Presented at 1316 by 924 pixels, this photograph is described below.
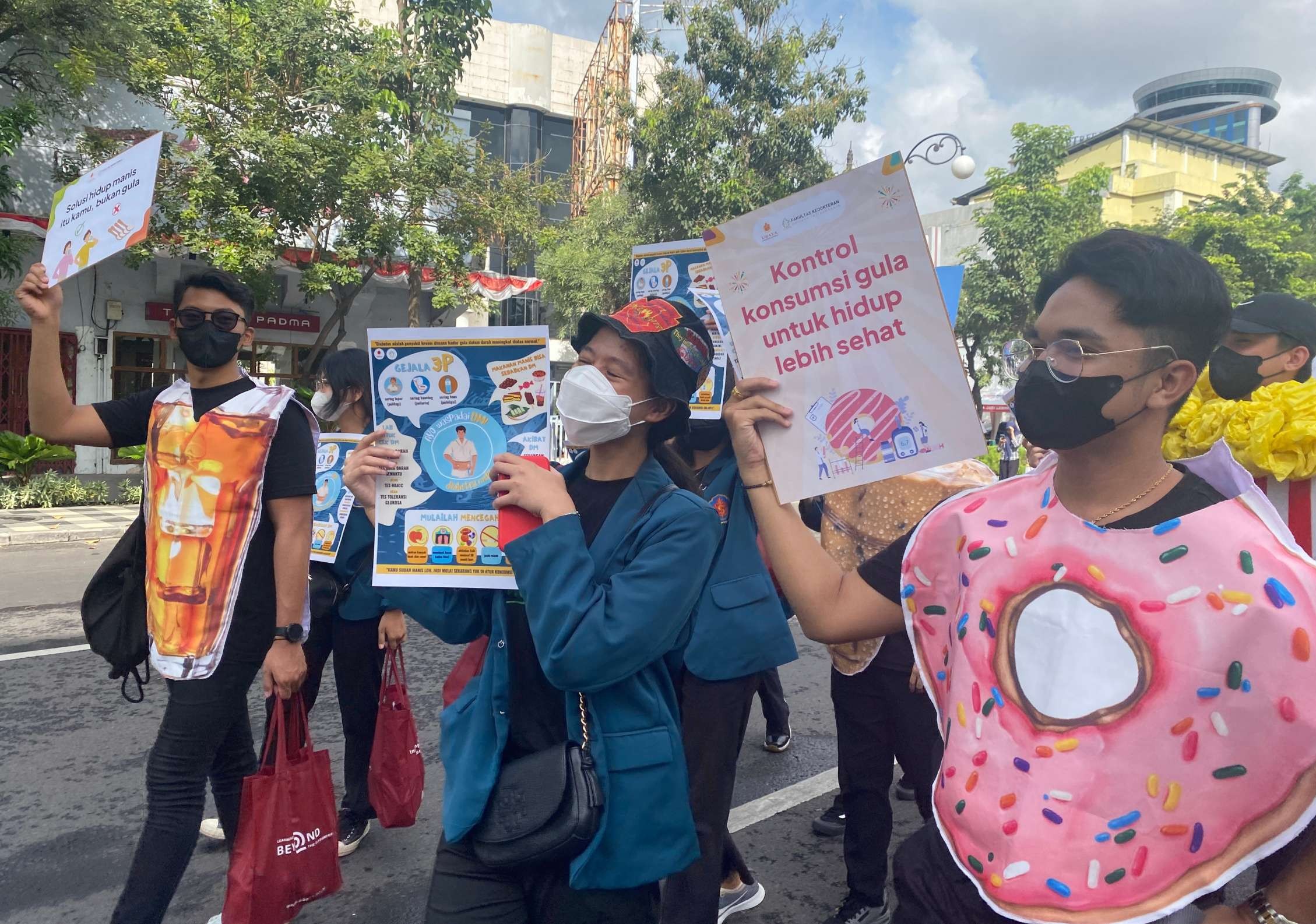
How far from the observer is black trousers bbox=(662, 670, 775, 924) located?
259 centimetres

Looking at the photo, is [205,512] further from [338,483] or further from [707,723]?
[707,723]

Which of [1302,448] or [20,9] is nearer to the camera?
[1302,448]

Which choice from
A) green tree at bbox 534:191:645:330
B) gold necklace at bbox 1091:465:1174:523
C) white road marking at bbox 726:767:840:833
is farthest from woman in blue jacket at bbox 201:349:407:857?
green tree at bbox 534:191:645:330

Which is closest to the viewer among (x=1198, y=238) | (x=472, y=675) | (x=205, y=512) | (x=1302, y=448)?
(x=1198, y=238)

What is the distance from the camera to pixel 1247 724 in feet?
3.75

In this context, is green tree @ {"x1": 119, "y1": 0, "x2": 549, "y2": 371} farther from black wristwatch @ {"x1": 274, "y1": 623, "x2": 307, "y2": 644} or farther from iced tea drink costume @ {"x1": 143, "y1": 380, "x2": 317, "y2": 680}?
black wristwatch @ {"x1": 274, "y1": 623, "x2": 307, "y2": 644}

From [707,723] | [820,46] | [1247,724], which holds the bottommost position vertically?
[707,723]

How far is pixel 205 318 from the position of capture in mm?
2646

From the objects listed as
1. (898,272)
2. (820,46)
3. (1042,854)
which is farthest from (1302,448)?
(820,46)

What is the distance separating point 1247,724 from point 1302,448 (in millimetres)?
1368

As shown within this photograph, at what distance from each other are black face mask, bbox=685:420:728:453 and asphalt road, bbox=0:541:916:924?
156 cm

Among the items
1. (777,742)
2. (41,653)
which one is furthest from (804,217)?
(41,653)

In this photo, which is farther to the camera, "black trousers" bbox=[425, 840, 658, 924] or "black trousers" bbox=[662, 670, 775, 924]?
"black trousers" bbox=[662, 670, 775, 924]

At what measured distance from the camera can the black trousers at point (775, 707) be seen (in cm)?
438
